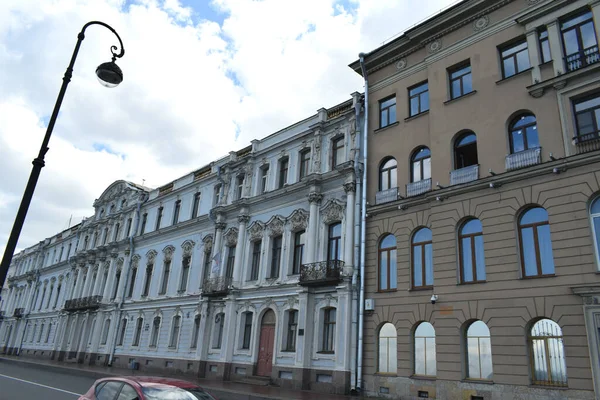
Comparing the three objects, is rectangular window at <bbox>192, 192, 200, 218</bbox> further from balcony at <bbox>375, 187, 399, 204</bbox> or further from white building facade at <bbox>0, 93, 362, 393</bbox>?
balcony at <bbox>375, 187, 399, 204</bbox>

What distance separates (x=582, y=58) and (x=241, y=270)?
19.5m

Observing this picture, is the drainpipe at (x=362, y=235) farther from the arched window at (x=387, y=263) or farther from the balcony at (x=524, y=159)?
the balcony at (x=524, y=159)

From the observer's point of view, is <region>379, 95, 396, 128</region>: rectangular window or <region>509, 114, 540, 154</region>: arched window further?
<region>379, 95, 396, 128</region>: rectangular window

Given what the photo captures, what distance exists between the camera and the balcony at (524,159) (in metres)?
15.9

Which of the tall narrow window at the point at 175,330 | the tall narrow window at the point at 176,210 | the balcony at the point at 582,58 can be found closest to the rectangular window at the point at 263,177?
the tall narrow window at the point at 176,210

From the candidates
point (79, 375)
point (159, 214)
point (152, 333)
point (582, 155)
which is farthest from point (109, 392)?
point (159, 214)

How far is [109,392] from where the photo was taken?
8258 mm

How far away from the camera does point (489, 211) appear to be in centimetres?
1678

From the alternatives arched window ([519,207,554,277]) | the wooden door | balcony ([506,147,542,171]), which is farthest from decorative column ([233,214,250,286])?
arched window ([519,207,554,277])

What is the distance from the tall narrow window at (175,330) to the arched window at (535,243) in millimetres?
22422

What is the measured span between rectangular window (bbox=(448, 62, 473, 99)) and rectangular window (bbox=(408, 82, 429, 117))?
138 cm

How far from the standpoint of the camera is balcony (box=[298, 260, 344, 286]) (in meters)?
21.0

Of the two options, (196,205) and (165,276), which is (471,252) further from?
(165,276)

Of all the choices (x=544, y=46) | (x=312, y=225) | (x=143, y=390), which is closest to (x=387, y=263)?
(x=312, y=225)
